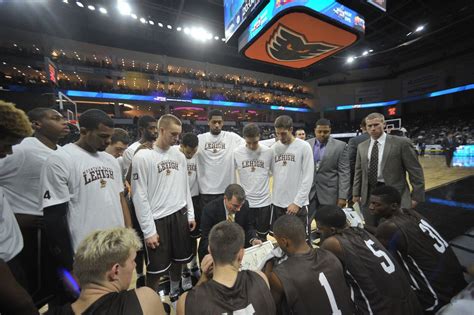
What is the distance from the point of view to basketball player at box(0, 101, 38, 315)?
3.25ft

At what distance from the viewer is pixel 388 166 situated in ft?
9.05

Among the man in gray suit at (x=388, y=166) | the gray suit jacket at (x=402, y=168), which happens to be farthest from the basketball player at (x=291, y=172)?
the gray suit jacket at (x=402, y=168)

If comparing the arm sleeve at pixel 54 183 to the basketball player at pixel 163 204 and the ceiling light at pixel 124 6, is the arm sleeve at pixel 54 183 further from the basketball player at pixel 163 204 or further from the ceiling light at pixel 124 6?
the ceiling light at pixel 124 6

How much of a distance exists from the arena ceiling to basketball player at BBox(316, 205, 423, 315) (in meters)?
10.9

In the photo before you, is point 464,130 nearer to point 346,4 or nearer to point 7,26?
point 346,4

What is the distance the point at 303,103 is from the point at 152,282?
2942 cm

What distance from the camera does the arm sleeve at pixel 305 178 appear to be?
2.82 metres

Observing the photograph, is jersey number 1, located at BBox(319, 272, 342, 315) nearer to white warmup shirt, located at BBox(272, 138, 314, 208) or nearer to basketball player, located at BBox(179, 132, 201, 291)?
white warmup shirt, located at BBox(272, 138, 314, 208)

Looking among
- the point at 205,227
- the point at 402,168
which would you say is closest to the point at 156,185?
the point at 205,227

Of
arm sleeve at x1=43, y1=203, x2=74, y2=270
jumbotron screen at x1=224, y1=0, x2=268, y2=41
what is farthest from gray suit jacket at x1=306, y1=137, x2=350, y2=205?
jumbotron screen at x1=224, y1=0, x2=268, y2=41

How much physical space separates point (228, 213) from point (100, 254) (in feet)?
4.83

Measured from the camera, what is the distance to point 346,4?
5.32 meters

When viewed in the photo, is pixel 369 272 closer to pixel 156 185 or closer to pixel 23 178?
pixel 156 185

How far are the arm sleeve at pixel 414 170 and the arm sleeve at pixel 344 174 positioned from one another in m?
0.66
